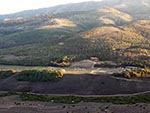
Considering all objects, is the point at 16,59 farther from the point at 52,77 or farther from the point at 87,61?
the point at 52,77

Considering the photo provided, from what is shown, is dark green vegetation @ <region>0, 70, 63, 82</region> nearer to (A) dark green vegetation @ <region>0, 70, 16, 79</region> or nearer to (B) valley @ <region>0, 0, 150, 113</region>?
(B) valley @ <region>0, 0, 150, 113</region>

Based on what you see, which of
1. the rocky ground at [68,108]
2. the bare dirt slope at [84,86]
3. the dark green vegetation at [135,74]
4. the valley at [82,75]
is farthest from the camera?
the dark green vegetation at [135,74]

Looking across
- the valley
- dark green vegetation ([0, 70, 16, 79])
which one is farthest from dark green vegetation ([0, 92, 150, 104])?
dark green vegetation ([0, 70, 16, 79])

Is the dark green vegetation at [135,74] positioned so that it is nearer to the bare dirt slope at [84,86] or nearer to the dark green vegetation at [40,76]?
the bare dirt slope at [84,86]

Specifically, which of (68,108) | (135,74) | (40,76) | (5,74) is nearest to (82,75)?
(40,76)

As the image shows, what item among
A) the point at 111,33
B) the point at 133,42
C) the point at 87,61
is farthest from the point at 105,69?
the point at 111,33

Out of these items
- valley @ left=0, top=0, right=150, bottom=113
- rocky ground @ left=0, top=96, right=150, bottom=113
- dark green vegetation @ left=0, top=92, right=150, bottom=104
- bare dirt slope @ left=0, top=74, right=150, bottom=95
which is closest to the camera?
rocky ground @ left=0, top=96, right=150, bottom=113

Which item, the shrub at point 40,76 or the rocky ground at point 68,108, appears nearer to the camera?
the rocky ground at point 68,108

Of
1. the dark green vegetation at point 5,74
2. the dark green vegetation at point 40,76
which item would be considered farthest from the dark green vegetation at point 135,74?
the dark green vegetation at point 5,74

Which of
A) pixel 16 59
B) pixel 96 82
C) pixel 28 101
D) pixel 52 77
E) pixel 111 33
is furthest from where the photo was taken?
pixel 111 33

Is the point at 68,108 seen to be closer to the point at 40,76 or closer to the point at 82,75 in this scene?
the point at 82,75

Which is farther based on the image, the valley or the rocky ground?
the valley
